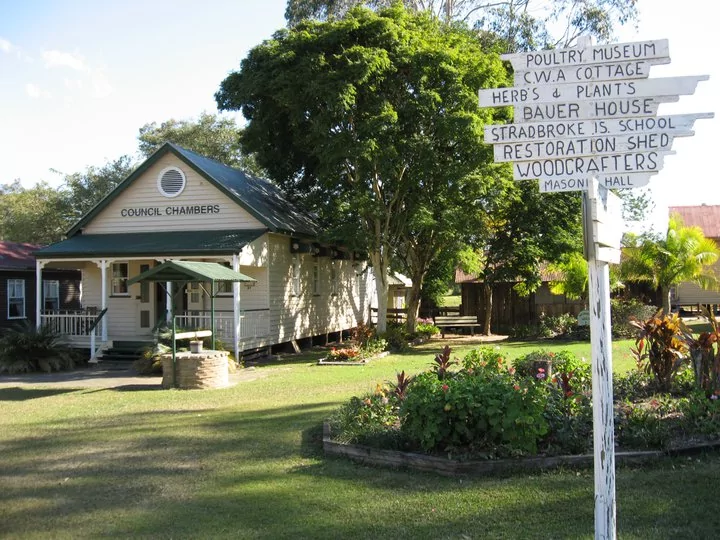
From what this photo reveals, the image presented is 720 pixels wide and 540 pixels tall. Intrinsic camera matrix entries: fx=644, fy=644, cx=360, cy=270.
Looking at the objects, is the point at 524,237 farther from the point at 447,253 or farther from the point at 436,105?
the point at 436,105

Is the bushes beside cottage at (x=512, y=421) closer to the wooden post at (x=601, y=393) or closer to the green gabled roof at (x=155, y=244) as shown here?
the wooden post at (x=601, y=393)

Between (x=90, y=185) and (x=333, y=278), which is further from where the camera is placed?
(x=90, y=185)

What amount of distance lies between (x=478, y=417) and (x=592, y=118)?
3337mm

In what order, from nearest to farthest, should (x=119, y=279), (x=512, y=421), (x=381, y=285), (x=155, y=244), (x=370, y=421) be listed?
1. (x=512, y=421)
2. (x=370, y=421)
3. (x=155, y=244)
4. (x=119, y=279)
5. (x=381, y=285)

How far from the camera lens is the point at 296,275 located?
72.5ft

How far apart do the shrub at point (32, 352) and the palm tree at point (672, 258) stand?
18826 mm

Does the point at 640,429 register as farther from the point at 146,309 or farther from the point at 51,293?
the point at 51,293

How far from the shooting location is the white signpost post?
384 cm

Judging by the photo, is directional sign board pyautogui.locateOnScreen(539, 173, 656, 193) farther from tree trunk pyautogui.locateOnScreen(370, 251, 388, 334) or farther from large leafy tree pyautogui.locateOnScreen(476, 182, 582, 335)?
large leafy tree pyautogui.locateOnScreen(476, 182, 582, 335)

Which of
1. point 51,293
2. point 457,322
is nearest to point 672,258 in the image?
point 457,322

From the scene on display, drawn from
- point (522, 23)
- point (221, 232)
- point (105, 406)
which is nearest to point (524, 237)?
point (522, 23)

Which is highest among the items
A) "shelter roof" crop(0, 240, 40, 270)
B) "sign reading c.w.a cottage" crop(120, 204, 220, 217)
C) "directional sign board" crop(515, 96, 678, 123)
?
"sign reading c.w.a cottage" crop(120, 204, 220, 217)

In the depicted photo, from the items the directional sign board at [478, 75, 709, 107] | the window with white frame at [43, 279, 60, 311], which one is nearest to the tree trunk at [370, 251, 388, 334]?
the window with white frame at [43, 279, 60, 311]

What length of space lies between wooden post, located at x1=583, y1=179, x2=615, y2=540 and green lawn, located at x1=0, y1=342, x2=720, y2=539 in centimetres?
100
